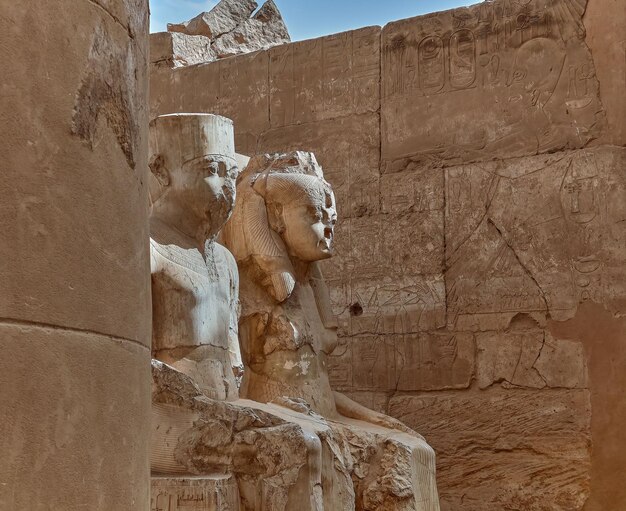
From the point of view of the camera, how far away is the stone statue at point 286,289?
5285mm

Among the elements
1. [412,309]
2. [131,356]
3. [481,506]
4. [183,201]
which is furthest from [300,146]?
[131,356]

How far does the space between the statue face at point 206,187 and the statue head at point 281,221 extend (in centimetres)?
90

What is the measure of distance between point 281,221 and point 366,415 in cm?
110

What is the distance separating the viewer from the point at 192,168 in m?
4.40

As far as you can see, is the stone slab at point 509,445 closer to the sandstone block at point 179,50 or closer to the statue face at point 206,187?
the statue face at point 206,187

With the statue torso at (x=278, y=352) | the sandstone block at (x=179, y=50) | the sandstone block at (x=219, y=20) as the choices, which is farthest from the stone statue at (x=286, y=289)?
the sandstone block at (x=219, y=20)

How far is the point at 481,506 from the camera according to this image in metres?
6.74

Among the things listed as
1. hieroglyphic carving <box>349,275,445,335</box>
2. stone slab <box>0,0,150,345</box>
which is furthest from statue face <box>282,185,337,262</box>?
stone slab <box>0,0,150,345</box>

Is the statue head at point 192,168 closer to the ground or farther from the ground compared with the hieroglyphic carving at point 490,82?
closer to the ground

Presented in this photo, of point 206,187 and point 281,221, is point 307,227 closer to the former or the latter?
point 281,221

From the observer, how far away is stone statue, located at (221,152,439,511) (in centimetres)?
529

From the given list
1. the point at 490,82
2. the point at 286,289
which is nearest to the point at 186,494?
the point at 286,289

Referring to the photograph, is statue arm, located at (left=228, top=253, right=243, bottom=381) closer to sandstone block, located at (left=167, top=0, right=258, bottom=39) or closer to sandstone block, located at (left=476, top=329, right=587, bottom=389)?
sandstone block, located at (left=476, top=329, right=587, bottom=389)

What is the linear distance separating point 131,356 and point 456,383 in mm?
5284
